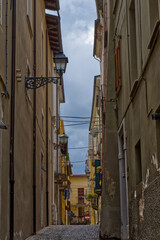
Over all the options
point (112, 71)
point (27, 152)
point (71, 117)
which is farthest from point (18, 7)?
point (71, 117)

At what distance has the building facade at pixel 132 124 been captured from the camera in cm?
758

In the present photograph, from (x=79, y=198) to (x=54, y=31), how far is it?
59.9 m

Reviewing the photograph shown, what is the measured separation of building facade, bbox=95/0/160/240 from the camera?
7578 millimetres

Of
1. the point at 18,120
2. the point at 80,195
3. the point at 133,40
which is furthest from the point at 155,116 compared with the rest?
the point at 80,195

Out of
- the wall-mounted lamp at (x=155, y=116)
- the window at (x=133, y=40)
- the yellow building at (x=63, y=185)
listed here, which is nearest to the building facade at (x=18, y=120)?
the window at (x=133, y=40)

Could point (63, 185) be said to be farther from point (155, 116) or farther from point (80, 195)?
point (80, 195)

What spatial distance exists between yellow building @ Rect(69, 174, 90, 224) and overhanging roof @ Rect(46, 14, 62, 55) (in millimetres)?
54501

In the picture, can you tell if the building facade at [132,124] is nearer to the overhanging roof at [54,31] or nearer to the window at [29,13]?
the window at [29,13]

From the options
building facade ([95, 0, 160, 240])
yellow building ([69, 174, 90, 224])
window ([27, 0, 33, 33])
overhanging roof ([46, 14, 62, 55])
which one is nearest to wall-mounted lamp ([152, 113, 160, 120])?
building facade ([95, 0, 160, 240])

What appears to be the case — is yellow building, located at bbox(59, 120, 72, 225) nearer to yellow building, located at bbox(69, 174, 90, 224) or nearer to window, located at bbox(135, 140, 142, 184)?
window, located at bbox(135, 140, 142, 184)

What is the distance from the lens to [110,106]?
13.6 m

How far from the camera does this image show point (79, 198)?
82.4m

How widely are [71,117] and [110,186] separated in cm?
1465

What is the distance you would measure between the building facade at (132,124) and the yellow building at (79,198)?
6612 cm
